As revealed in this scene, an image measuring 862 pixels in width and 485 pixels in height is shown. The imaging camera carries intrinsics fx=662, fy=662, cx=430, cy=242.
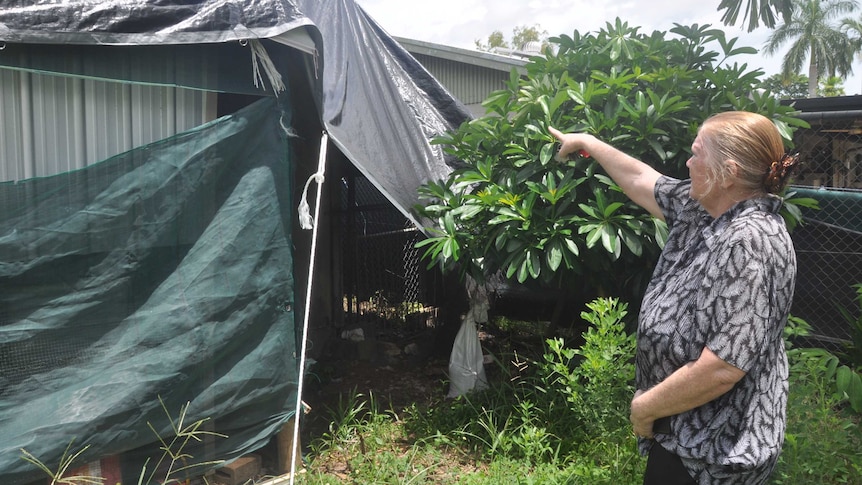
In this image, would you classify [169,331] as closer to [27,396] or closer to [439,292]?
[27,396]

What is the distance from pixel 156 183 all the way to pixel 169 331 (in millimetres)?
660

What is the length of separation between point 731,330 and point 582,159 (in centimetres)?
234

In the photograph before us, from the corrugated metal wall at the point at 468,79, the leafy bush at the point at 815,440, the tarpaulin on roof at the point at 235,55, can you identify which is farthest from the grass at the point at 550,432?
the corrugated metal wall at the point at 468,79

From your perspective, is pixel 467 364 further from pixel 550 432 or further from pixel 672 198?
pixel 672 198

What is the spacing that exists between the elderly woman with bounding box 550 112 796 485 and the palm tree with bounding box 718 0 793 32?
9.33m

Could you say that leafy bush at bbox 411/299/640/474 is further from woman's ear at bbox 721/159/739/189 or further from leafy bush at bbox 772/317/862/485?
woman's ear at bbox 721/159/739/189

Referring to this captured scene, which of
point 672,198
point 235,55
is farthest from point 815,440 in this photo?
point 235,55

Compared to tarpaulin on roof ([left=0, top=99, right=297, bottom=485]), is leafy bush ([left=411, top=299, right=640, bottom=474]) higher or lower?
lower

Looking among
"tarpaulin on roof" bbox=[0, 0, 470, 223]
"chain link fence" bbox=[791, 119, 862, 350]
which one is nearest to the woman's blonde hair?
"tarpaulin on roof" bbox=[0, 0, 470, 223]

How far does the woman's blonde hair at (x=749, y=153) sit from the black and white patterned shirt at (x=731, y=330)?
57mm

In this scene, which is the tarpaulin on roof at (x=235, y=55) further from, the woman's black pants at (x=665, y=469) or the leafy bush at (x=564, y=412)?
the woman's black pants at (x=665, y=469)

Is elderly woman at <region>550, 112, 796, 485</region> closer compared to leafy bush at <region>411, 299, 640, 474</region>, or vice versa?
elderly woman at <region>550, 112, 796, 485</region>

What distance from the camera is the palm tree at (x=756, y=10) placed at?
31.8 feet

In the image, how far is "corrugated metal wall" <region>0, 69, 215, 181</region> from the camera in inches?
106
